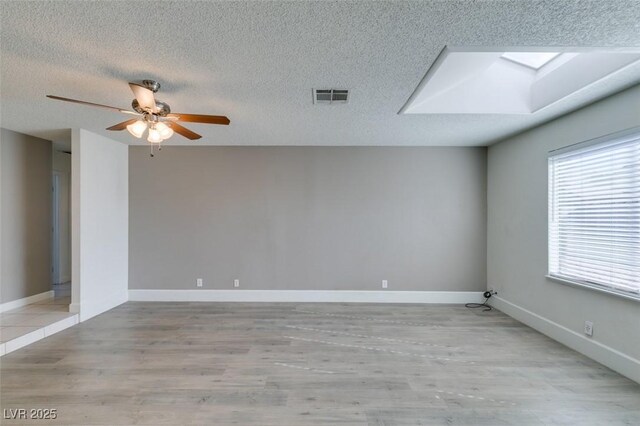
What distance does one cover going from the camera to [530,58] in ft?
9.87

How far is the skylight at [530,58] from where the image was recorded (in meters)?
2.96

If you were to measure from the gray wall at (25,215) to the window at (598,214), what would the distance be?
6774 mm

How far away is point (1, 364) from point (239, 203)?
9.89ft

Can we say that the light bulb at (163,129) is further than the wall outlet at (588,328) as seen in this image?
No

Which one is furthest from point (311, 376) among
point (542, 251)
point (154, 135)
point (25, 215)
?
point (25, 215)

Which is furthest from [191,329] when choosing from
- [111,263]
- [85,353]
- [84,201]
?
[84,201]

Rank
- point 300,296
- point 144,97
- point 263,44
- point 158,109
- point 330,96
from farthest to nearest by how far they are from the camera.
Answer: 1. point 300,296
2. point 330,96
3. point 158,109
4. point 144,97
5. point 263,44

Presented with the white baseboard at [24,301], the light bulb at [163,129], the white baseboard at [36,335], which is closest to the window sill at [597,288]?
the light bulb at [163,129]

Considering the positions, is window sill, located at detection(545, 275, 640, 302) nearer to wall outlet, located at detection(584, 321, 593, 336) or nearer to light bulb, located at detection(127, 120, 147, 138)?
wall outlet, located at detection(584, 321, 593, 336)

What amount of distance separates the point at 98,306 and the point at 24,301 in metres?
1.02

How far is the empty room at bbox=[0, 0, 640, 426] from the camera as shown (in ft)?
6.21

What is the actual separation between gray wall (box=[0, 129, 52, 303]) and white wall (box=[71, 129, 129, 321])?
0.96m

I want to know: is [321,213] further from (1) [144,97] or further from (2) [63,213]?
(2) [63,213]

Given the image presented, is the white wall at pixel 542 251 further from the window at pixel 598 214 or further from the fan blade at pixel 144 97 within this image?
the fan blade at pixel 144 97
